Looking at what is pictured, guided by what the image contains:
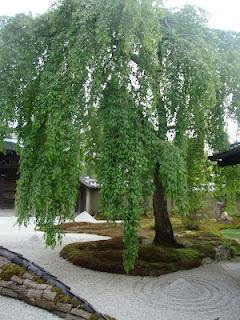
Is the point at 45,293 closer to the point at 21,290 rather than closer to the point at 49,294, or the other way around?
the point at 49,294

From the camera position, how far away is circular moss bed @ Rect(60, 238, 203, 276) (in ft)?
28.9

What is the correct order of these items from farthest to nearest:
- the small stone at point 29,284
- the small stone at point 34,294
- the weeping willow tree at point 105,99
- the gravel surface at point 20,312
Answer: the weeping willow tree at point 105,99
the small stone at point 29,284
the small stone at point 34,294
the gravel surface at point 20,312

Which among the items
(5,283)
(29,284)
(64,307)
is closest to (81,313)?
(64,307)

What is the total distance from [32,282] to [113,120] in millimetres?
3309

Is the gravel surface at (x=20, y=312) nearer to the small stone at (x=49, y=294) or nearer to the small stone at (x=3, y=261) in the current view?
the small stone at (x=49, y=294)

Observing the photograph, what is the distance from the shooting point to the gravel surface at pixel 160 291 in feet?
21.5

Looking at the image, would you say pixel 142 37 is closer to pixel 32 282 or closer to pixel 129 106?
pixel 129 106

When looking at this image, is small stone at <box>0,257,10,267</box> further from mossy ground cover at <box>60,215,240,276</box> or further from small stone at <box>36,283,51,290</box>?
mossy ground cover at <box>60,215,240,276</box>

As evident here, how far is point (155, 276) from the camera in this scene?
8570mm

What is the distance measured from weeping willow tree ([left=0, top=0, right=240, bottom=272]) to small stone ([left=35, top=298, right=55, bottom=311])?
1663 mm

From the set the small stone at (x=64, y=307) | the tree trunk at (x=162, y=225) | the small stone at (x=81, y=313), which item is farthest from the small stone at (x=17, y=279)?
the tree trunk at (x=162, y=225)

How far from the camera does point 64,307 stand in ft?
19.3

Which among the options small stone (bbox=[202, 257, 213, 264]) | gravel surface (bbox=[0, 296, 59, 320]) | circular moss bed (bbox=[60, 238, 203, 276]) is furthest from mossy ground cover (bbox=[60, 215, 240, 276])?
gravel surface (bbox=[0, 296, 59, 320])

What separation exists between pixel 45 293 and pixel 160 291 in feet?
8.53
